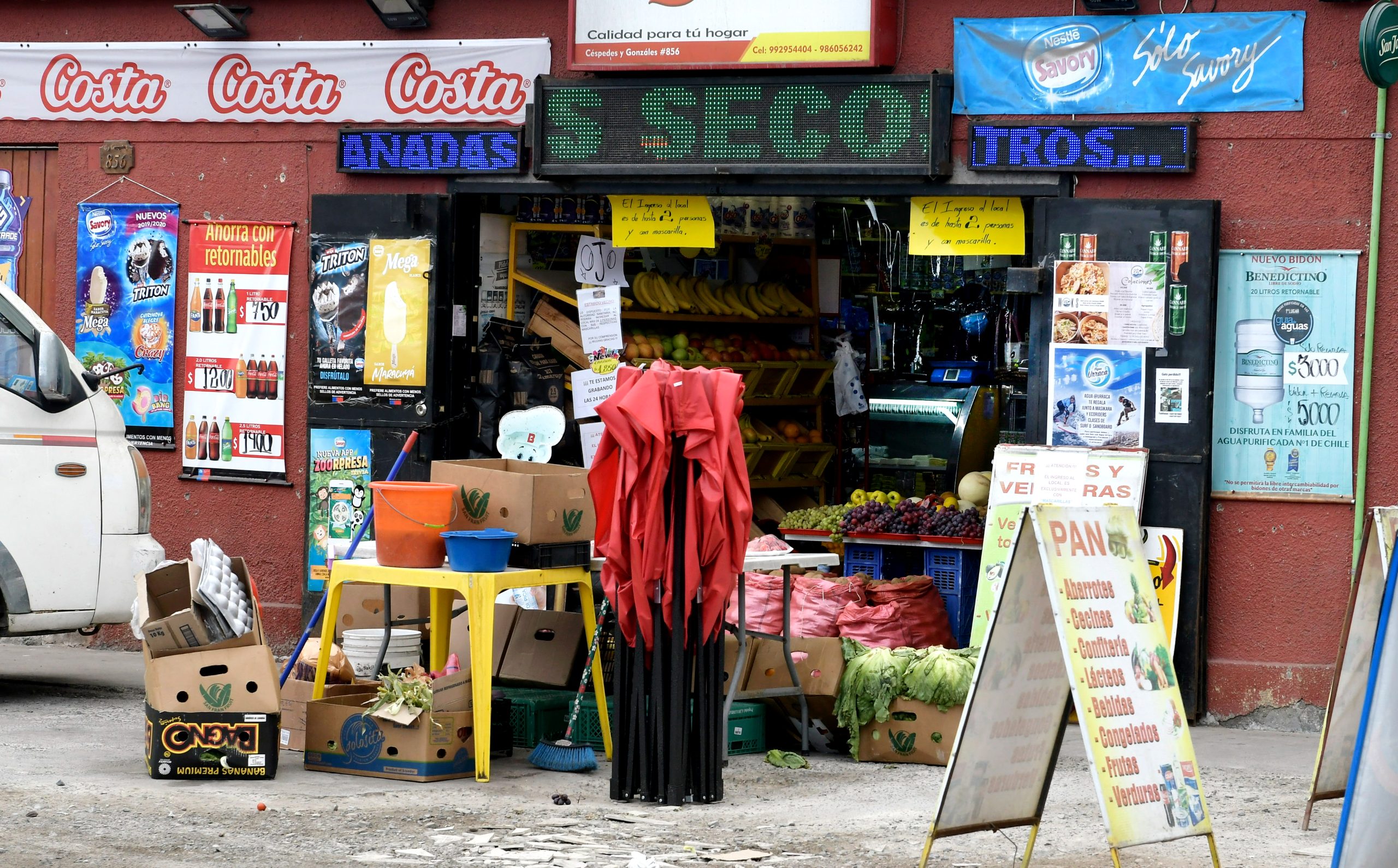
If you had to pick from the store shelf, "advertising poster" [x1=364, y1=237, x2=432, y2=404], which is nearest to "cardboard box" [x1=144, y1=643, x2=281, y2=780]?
"advertising poster" [x1=364, y1=237, x2=432, y2=404]

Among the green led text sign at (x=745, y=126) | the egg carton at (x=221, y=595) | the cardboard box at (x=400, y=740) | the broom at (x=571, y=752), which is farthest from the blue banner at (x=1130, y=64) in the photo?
the egg carton at (x=221, y=595)

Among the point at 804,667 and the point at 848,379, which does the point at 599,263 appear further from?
the point at 804,667

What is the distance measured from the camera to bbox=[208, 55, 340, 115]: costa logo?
10375 millimetres

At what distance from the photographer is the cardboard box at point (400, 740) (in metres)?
7.09

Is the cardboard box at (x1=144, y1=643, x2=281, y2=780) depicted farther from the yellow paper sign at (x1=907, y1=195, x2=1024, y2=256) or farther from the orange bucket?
the yellow paper sign at (x1=907, y1=195, x2=1024, y2=256)

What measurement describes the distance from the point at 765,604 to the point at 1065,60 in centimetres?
319

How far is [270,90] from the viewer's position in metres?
10.5

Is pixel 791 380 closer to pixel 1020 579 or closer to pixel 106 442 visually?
pixel 106 442

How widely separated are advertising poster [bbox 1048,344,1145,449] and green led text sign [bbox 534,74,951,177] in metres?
1.23

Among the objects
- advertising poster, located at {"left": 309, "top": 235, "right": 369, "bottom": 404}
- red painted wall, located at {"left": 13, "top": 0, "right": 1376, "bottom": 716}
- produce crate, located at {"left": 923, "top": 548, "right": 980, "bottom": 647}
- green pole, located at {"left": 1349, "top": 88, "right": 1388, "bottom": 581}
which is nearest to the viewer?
green pole, located at {"left": 1349, "top": 88, "right": 1388, "bottom": 581}

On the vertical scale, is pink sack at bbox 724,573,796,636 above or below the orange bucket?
below

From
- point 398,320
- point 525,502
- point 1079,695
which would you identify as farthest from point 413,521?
point 398,320

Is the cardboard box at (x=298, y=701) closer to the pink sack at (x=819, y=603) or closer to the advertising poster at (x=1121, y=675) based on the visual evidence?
the pink sack at (x=819, y=603)

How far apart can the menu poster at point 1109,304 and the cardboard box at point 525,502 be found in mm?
2851
